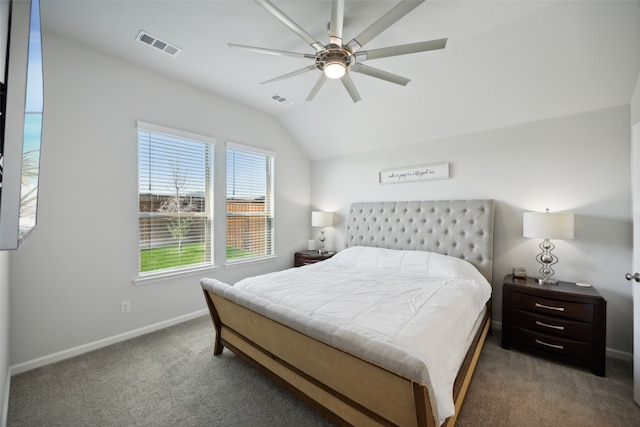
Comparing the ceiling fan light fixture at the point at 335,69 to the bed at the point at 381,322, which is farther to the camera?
the ceiling fan light fixture at the point at 335,69

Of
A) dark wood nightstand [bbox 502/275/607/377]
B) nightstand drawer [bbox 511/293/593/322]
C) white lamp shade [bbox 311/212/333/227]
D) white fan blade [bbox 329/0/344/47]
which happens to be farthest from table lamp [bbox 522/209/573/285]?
white lamp shade [bbox 311/212/333/227]

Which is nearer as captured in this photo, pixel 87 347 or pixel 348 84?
pixel 348 84

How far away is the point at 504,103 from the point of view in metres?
2.88

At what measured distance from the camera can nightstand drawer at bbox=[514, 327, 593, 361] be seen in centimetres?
227

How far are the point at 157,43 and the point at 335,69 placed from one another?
1.88 metres

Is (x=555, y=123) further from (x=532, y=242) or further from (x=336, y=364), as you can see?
(x=336, y=364)

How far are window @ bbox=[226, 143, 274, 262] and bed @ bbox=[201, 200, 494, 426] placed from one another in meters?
1.31

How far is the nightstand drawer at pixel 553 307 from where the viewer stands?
2.27 meters

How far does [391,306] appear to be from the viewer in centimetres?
193

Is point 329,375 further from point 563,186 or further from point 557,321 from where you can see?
point 563,186

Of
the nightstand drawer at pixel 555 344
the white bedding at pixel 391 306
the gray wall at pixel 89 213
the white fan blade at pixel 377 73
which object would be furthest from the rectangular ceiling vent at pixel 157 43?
the nightstand drawer at pixel 555 344

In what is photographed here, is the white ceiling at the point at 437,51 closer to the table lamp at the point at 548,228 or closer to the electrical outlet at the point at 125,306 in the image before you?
the table lamp at the point at 548,228

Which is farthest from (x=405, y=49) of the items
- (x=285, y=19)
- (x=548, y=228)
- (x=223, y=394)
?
(x=223, y=394)

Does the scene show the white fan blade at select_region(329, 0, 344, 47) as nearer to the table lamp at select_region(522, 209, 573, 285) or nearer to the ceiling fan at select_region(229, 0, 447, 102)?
the ceiling fan at select_region(229, 0, 447, 102)
